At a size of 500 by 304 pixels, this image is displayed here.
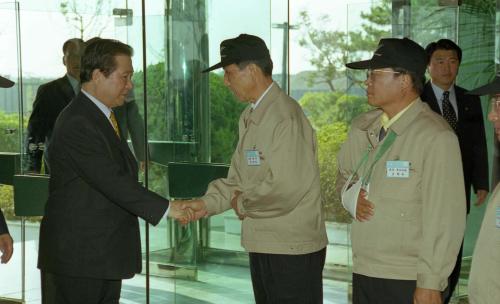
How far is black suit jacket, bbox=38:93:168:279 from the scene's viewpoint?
3.53 m

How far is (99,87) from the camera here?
12.0 ft

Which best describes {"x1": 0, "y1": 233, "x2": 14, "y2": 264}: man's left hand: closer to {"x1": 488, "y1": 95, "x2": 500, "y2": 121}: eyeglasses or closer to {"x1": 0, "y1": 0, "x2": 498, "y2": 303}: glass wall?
{"x1": 0, "y1": 0, "x2": 498, "y2": 303}: glass wall

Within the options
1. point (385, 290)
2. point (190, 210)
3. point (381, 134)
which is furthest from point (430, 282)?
point (190, 210)

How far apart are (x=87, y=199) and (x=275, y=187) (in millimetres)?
763

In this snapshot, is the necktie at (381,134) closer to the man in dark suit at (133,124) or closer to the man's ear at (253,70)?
the man's ear at (253,70)

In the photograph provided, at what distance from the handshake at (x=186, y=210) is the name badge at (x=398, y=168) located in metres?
1.09

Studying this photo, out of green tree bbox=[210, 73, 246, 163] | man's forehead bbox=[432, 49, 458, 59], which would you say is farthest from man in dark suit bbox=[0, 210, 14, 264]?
man's forehead bbox=[432, 49, 458, 59]

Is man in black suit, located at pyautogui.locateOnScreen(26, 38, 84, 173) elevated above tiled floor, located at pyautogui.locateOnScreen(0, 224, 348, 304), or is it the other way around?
man in black suit, located at pyautogui.locateOnScreen(26, 38, 84, 173)

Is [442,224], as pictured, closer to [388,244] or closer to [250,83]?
[388,244]

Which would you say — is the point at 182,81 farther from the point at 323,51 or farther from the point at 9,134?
the point at 323,51

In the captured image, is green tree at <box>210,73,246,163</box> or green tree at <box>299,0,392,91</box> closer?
green tree at <box>210,73,246,163</box>

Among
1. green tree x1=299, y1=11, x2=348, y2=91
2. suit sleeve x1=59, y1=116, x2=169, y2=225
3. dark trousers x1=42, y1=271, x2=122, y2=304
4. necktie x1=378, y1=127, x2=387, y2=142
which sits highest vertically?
green tree x1=299, y1=11, x2=348, y2=91

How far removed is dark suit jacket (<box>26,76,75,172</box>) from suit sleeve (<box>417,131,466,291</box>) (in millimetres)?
3097

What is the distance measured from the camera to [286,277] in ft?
12.1
